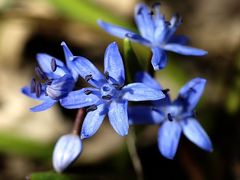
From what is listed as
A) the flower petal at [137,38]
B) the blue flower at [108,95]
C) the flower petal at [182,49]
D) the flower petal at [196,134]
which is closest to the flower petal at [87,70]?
the blue flower at [108,95]

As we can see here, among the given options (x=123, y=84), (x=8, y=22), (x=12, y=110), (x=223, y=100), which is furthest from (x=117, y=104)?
(x=8, y=22)

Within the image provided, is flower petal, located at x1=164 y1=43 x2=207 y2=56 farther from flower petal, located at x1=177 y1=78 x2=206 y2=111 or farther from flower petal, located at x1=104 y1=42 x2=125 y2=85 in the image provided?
flower petal, located at x1=104 y1=42 x2=125 y2=85

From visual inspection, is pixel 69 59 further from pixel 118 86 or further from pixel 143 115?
pixel 143 115

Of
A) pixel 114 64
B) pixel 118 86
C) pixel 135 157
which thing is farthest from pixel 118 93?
pixel 135 157

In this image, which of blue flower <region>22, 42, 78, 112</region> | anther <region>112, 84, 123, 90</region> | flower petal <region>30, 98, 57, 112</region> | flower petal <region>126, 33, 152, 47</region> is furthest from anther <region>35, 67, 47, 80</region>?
flower petal <region>126, 33, 152, 47</region>

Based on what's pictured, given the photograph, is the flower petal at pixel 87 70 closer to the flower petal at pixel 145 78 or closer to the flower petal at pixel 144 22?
the flower petal at pixel 145 78

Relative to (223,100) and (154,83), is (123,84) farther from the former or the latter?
(223,100)

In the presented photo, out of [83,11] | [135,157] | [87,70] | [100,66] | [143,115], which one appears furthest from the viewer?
[100,66]
